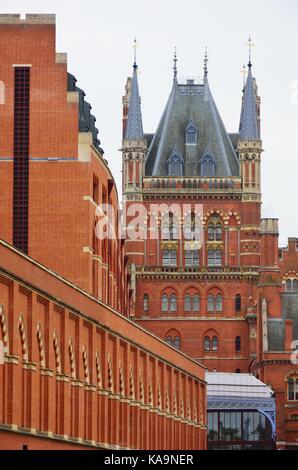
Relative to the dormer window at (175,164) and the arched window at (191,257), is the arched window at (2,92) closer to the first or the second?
the arched window at (191,257)

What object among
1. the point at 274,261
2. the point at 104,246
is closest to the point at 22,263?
the point at 104,246

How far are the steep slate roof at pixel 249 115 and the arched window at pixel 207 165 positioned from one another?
3.69 metres

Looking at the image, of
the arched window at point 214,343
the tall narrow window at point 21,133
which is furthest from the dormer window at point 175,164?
the tall narrow window at point 21,133

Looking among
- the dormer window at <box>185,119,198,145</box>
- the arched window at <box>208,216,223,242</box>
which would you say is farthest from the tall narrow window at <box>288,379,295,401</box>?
the dormer window at <box>185,119,198,145</box>

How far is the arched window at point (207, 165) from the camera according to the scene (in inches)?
6801

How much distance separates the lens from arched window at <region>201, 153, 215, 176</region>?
17275 cm

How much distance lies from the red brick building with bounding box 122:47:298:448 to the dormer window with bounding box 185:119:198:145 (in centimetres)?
10

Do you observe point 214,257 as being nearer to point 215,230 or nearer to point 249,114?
point 215,230

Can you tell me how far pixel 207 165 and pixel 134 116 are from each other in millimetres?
8251

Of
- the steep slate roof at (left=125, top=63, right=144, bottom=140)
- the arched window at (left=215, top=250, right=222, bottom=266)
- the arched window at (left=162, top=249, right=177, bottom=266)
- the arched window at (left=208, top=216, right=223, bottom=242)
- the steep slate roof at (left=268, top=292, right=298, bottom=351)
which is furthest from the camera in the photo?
the steep slate roof at (left=125, top=63, right=144, bottom=140)

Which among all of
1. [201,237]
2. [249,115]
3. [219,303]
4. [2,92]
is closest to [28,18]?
[2,92]

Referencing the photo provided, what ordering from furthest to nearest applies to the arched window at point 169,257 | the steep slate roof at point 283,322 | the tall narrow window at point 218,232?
the tall narrow window at point 218,232
the arched window at point 169,257
the steep slate roof at point 283,322

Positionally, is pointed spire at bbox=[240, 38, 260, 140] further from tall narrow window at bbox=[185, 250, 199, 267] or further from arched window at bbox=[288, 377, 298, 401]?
arched window at bbox=[288, 377, 298, 401]

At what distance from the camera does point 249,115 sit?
174 meters
